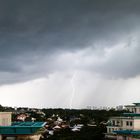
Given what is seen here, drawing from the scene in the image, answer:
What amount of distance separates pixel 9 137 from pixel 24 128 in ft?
3.75

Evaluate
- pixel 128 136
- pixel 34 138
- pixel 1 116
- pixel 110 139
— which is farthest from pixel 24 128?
pixel 110 139

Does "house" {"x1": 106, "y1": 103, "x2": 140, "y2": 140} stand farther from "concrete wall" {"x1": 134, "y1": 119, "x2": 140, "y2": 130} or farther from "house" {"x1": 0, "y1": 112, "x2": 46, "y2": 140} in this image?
"house" {"x1": 0, "y1": 112, "x2": 46, "y2": 140}

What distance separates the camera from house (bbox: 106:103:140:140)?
66125 millimetres

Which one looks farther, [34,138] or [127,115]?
[127,115]

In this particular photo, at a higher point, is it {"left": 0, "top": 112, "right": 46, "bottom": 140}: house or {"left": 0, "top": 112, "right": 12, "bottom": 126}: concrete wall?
{"left": 0, "top": 112, "right": 12, "bottom": 126}: concrete wall

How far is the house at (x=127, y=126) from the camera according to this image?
6612 centimetres

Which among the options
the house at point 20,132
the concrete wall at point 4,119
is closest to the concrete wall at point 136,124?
the concrete wall at point 4,119

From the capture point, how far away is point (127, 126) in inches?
3059

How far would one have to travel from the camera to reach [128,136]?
2594 inches

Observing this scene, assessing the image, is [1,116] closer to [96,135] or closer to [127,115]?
[127,115]

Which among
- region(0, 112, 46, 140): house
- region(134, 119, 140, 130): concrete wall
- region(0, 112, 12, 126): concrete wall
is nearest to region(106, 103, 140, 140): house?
region(134, 119, 140, 130): concrete wall

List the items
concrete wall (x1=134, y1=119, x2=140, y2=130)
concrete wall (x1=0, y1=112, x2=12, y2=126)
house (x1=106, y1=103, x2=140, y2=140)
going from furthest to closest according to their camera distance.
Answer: concrete wall (x1=134, y1=119, x2=140, y2=130), house (x1=106, y1=103, x2=140, y2=140), concrete wall (x1=0, y1=112, x2=12, y2=126)

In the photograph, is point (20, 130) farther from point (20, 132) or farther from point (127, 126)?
point (127, 126)

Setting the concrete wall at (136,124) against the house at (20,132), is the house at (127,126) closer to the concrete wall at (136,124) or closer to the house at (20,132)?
the concrete wall at (136,124)
